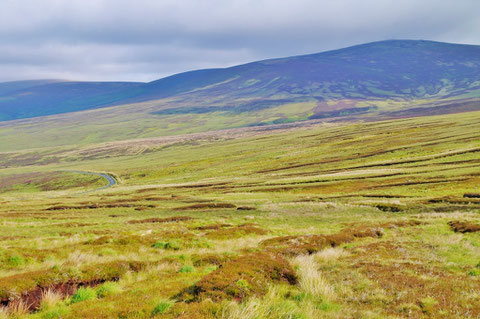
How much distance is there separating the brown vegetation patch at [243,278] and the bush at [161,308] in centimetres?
90

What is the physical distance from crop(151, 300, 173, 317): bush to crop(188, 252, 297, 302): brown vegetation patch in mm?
898

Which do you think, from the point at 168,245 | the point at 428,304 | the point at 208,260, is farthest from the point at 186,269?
the point at 428,304

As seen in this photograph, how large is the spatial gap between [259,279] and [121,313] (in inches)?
190

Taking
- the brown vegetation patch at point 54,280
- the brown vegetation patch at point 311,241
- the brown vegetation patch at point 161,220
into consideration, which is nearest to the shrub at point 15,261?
the brown vegetation patch at point 54,280

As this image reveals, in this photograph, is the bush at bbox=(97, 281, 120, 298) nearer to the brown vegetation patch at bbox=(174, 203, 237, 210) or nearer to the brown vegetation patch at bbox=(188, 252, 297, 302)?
the brown vegetation patch at bbox=(188, 252, 297, 302)

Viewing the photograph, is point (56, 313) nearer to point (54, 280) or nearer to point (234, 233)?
point (54, 280)

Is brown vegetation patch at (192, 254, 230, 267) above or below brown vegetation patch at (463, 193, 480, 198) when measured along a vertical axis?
above

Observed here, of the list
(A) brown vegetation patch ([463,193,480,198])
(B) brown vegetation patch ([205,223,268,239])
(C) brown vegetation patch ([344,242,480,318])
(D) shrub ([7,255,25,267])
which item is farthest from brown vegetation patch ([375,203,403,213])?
(D) shrub ([7,255,25,267])

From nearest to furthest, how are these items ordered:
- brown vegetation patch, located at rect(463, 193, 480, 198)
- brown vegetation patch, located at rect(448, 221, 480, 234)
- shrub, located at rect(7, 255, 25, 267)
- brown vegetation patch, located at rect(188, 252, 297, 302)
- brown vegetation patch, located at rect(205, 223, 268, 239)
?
1. brown vegetation patch, located at rect(188, 252, 297, 302)
2. shrub, located at rect(7, 255, 25, 267)
3. brown vegetation patch, located at rect(448, 221, 480, 234)
4. brown vegetation patch, located at rect(205, 223, 268, 239)
5. brown vegetation patch, located at rect(463, 193, 480, 198)

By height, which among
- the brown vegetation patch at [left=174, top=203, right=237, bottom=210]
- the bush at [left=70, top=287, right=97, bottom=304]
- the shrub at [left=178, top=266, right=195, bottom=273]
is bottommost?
the brown vegetation patch at [left=174, top=203, right=237, bottom=210]

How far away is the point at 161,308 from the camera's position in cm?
963

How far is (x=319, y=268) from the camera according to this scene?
1614 centimetres

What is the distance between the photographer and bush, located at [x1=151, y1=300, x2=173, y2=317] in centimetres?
952

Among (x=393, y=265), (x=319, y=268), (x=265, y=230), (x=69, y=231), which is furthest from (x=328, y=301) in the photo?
(x=69, y=231)
